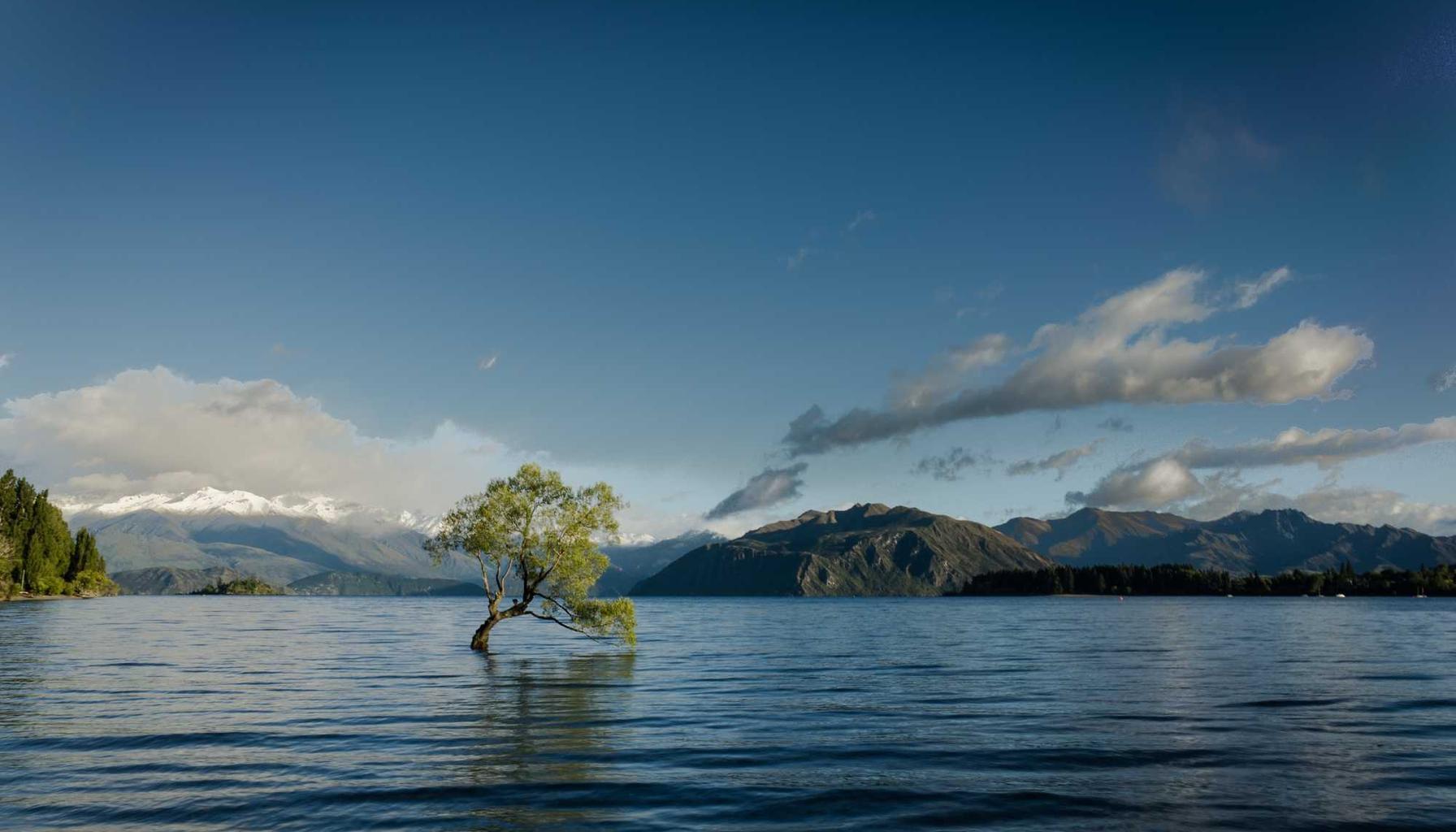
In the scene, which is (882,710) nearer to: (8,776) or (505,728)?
(505,728)

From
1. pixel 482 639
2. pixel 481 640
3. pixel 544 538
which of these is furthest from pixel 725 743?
pixel 482 639

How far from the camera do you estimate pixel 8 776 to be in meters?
31.3

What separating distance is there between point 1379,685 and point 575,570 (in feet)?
194

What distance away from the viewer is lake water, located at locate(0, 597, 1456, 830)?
26969mm

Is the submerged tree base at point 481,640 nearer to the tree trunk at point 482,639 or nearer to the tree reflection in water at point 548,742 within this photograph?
the tree trunk at point 482,639

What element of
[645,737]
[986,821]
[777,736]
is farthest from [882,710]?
[986,821]

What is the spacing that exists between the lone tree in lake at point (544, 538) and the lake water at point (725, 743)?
17.2ft

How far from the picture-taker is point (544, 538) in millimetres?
78625

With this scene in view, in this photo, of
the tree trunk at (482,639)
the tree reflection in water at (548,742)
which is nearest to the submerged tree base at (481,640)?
the tree trunk at (482,639)

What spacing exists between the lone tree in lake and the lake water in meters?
5.25

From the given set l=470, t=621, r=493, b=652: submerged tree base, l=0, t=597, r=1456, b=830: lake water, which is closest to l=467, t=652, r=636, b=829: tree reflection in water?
l=0, t=597, r=1456, b=830: lake water

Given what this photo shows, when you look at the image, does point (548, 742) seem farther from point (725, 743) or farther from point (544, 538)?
point (544, 538)

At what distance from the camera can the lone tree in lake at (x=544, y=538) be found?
257ft

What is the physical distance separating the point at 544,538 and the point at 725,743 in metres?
43.4
